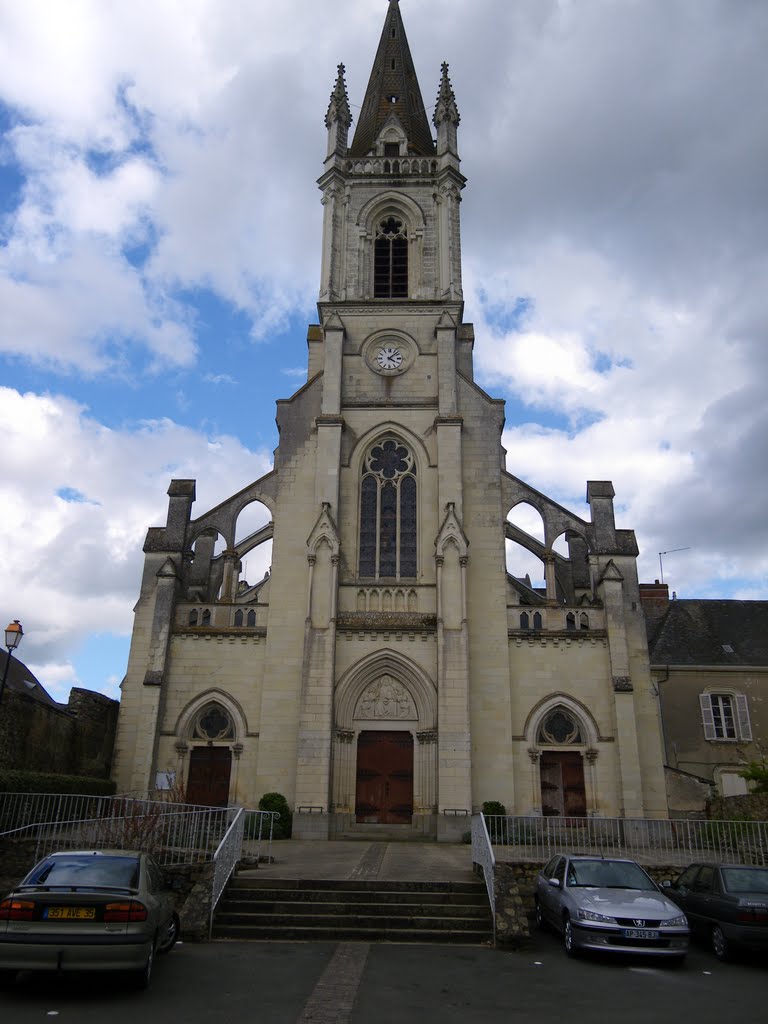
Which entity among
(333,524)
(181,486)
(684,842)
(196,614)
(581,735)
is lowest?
(684,842)

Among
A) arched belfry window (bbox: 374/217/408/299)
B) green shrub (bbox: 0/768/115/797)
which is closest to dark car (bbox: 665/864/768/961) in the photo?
green shrub (bbox: 0/768/115/797)

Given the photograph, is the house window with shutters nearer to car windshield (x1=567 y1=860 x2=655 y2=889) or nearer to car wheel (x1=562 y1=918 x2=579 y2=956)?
car windshield (x1=567 y1=860 x2=655 y2=889)

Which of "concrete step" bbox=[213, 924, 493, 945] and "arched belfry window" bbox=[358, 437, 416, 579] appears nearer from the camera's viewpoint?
"concrete step" bbox=[213, 924, 493, 945]

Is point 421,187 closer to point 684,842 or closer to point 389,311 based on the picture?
point 389,311

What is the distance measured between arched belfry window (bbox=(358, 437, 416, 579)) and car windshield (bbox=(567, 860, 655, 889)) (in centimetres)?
1485

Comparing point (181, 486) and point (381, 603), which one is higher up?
point (181, 486)

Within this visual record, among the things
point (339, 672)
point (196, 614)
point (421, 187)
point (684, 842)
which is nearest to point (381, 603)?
point (339, 672)

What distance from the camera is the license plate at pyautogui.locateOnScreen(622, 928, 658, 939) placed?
1015 centimetres

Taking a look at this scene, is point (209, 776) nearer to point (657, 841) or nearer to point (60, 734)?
point (60, 734)

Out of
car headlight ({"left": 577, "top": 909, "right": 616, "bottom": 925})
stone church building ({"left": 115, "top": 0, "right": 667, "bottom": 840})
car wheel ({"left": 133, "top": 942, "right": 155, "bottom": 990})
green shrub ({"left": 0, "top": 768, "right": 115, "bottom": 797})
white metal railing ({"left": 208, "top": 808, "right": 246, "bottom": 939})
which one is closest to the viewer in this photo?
car wheel ({"left": 133, "top": 942, "right": 155, "bottom": 990})

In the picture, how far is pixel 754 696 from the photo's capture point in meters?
30.1

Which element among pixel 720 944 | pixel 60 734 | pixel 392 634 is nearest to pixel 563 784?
pixel 392 634

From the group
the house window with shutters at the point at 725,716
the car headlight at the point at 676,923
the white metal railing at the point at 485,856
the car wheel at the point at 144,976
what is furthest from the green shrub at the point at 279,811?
the house window with shutters at the point at 725,716

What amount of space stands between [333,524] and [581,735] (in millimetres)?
10015
